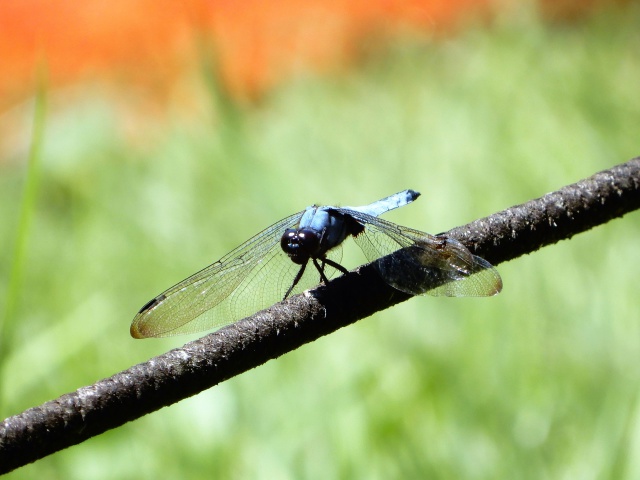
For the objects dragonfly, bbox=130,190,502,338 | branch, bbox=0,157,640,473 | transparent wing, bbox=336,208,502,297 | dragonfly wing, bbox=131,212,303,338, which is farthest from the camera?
dragonfly wing, bbox=131,212,303,338

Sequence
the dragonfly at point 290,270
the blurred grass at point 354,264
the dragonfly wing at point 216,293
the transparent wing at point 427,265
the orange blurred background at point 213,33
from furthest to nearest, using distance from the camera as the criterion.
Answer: the orange blurred background at point 213,33
the blurred grass at point 354,264
the dragonfly wing at point 216,293
the dragonfly at point 290,270
the transparent wing at point 427,265

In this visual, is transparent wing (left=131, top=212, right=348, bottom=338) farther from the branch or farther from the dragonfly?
the branch

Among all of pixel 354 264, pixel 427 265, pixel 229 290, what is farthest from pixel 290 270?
pixel 354 264

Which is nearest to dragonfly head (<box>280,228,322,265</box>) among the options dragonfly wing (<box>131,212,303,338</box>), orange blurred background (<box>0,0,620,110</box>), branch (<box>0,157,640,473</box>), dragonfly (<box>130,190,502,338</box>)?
dragonfly (<box>130,190,502,338</box>)

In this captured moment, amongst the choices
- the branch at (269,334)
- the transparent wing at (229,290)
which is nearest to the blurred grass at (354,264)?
the transparent wing at (229,290)

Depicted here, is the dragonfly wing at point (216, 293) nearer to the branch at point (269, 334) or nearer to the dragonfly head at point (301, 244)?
the dragonfly head at point (301, 244)

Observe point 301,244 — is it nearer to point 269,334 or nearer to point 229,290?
point 229,290

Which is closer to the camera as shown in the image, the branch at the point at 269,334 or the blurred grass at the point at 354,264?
the branch at the point at 269,334
